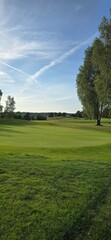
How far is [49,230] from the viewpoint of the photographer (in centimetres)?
442

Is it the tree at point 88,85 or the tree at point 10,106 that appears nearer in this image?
the tree at point 88,85

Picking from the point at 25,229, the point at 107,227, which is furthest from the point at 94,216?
the point at 25,229

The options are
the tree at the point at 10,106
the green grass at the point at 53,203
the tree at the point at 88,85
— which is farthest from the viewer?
the tree at the point at 10,106

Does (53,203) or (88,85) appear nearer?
(53,203)

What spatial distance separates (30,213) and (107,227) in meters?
1.36

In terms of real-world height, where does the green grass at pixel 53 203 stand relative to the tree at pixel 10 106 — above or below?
below

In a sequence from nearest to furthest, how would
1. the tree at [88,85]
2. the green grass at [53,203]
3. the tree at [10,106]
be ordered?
the green grass at [53,203] → the tree at [88,85] → the tree at [10,106]

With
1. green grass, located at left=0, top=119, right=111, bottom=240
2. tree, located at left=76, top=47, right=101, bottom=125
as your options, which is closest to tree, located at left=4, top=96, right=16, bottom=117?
tree, located at left=76, top=47, right=101, bottom=125

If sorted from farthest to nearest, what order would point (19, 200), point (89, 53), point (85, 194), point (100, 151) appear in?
point (89, 53) < point (100, 151) < point (85, 194) < point (19, 200)

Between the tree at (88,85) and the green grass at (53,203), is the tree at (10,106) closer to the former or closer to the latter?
the tree at (88,85)

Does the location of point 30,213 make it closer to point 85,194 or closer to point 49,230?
point 49,230


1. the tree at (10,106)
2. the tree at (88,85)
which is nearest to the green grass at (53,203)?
the tree at (88,85)

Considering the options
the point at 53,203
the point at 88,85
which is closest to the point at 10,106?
the point at 88,85

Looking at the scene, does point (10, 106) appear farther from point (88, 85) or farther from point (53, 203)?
point (53, 203)
